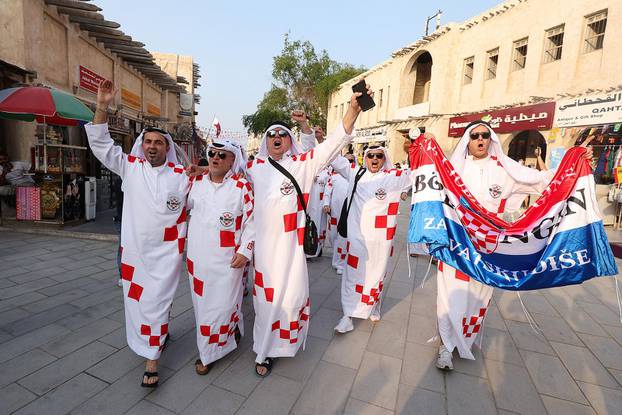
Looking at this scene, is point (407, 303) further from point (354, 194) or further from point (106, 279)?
point (106, 279)

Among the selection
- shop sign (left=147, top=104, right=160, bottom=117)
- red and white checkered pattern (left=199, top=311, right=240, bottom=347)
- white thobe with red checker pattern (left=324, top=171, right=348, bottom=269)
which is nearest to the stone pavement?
red and white checkered pattern (left=199, top=311, right=240, bottom=347)

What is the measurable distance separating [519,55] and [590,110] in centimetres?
397

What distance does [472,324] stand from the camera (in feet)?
9.37

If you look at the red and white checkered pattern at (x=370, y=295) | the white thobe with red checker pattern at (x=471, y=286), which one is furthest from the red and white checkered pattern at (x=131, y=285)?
the white thobe with red checker pattern at (x=471, y=286)

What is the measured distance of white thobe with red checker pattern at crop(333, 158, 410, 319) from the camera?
340 centimetres

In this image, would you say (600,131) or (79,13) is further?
(600,131)

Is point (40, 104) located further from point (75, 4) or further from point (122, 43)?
point (122, 43)

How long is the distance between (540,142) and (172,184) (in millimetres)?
14944

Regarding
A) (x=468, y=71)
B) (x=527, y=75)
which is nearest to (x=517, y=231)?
(x=527, y=75)

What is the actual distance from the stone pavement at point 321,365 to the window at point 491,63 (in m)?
12.6

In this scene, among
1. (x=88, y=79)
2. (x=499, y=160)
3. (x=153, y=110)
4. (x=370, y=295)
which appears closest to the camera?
(x=499, y=160)


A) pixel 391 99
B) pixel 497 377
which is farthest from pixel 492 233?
pixel 391 99

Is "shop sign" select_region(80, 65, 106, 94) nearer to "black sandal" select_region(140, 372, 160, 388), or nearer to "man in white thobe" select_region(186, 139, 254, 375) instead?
"man in white thobe" select_region(186, 139, 254, 375)

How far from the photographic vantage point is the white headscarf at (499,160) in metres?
2.89
